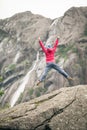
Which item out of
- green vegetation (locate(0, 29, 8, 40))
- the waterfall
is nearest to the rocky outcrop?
the waterfall

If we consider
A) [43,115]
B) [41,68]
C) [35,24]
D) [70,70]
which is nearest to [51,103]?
[43,115]

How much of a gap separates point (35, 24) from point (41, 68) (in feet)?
77.9

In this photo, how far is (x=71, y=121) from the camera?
59.8ft

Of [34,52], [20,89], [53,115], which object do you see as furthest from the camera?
[34,52]

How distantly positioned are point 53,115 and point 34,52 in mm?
70490

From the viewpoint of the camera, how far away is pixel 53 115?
18531 mm

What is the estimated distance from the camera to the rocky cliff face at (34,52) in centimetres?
7231

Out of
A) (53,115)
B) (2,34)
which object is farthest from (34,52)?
(53,115)

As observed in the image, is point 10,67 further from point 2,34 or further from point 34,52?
point 2,34

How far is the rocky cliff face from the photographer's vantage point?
7231 centimetres

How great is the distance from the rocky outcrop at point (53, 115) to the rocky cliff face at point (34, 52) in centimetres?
5049

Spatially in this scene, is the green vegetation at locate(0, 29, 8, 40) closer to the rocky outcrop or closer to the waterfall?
the waterfall

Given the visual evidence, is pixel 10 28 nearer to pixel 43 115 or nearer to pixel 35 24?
pixel 35 24

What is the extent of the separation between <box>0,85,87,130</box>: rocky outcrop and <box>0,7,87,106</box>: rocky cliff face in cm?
5049
